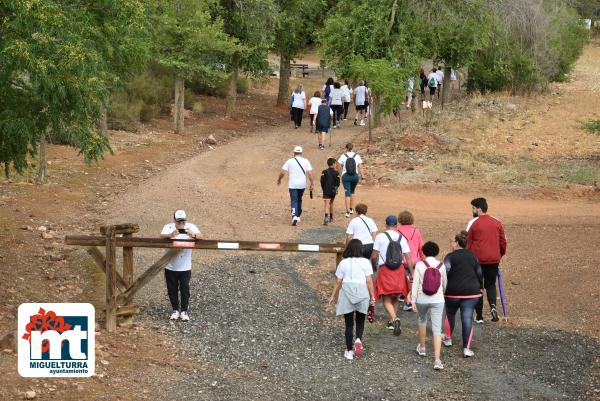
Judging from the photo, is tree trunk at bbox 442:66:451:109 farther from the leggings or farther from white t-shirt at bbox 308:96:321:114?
the leggings

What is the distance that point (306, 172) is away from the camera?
A: 17.2 m

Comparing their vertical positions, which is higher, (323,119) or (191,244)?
(323,119)

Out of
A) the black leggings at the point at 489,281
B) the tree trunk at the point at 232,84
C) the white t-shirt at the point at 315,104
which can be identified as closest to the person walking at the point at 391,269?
the black leggings at the point at 489,281

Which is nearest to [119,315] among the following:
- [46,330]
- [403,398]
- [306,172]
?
[46,330]

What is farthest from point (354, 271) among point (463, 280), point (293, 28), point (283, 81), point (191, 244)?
point (283, 81)

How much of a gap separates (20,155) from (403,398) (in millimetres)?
6576

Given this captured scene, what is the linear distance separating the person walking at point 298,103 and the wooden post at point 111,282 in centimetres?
1849

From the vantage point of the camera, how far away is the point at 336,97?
99.3 ft

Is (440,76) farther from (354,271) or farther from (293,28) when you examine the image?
(354,271)

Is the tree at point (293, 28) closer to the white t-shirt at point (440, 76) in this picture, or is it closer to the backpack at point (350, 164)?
the white t-shirt at point (440, 76)

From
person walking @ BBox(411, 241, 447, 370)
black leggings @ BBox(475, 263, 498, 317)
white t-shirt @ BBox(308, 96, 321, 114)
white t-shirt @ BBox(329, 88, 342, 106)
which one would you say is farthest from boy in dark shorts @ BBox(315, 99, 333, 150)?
person walking @ BBox(411, 241, 447, 370)

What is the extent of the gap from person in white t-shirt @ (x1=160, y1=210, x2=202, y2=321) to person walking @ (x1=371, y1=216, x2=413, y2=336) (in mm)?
2307

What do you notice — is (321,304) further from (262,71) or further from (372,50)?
(262,71)

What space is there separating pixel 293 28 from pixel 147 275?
80.7ft
